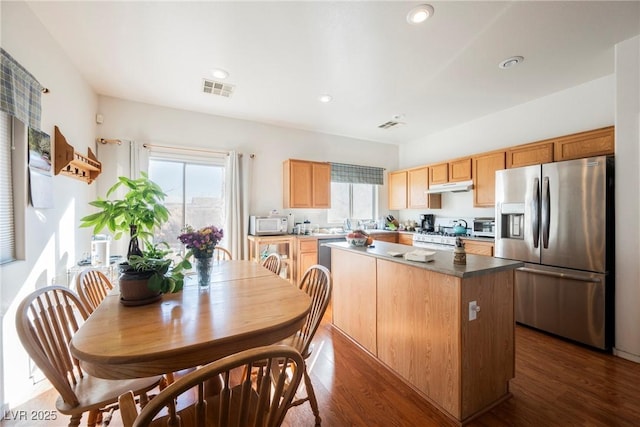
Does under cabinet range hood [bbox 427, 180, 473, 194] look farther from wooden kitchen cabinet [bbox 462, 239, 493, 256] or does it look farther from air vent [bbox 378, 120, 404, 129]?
air vent [bbox 378, 120, 404, 129]

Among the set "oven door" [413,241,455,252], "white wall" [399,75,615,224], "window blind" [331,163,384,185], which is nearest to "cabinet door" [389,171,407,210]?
"window blind" [331,163,384,185]

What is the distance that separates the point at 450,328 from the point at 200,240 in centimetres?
161

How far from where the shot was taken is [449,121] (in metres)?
4.18

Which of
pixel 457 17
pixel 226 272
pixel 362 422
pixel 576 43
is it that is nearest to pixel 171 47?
pixel 226 272

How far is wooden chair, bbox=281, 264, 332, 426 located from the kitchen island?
0.58 meters

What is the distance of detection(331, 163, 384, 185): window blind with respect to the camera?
4.81 meters

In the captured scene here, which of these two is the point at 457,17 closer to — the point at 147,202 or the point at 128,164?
the point at 147,202

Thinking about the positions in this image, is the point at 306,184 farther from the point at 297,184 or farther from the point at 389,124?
the point at 389,124

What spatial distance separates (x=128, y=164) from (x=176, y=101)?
1.03m

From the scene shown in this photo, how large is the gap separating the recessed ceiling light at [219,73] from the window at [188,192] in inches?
54.9

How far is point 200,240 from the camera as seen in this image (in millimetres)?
1501

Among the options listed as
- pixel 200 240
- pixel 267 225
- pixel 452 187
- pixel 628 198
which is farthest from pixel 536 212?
pixel 267 225

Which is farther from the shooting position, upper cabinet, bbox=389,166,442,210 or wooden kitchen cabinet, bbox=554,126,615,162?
upper cabinet, bbox=389,166,442,210

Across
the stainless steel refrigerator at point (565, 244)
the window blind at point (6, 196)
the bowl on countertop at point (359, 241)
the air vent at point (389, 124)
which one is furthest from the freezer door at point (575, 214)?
the window blind at point (6, 196)
